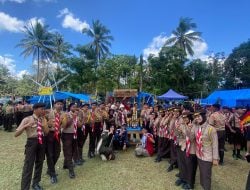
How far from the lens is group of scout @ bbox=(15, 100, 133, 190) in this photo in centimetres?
582

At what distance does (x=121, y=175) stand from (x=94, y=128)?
2596mm

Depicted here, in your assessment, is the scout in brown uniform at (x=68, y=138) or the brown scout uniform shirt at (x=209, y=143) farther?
the scout in brown uniform at (x=68, y=138)

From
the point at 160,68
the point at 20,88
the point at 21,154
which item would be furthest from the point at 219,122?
the point at 20,88

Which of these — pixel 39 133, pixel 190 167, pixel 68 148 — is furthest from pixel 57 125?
pixel 190 167

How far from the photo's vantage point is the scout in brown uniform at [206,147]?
5.25m

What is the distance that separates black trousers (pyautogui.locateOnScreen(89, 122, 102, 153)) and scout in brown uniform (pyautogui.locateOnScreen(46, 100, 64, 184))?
7.89ft

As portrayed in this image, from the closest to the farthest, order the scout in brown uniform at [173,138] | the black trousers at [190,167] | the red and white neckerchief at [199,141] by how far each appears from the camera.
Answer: the red and white neckerchief at [199,141], the black trousers at [190,167], the scout in brown uniform at [173,138]

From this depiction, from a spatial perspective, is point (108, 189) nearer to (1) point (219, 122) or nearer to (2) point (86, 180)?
(2) point (86, 180)

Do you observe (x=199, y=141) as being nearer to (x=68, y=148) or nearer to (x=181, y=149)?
(x=181, y=149)

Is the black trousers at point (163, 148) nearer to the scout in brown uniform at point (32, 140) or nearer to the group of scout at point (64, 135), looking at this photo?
the group of scout at point (64, 135)

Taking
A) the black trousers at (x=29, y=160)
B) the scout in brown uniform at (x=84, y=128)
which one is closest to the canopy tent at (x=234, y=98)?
the scout in brown uniform at (x=84, y=128)

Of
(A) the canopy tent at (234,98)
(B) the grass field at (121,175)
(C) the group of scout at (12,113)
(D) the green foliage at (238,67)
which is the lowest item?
(B) the grass field at (121,175)

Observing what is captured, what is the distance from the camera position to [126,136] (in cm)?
1109

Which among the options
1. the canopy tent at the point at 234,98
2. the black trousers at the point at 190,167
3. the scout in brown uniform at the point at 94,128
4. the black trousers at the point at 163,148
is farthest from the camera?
the canopy tent at the point at 234,98
